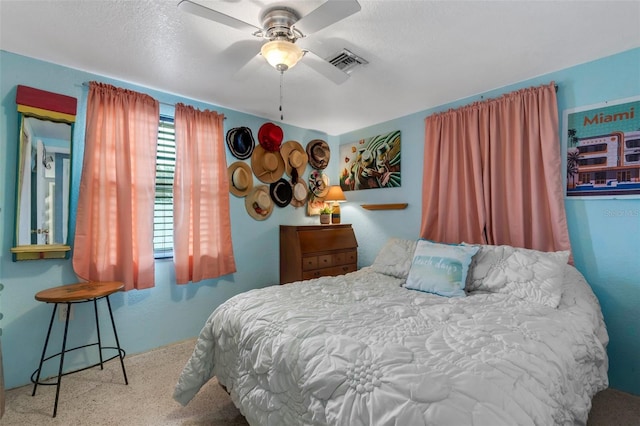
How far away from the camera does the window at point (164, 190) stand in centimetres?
273

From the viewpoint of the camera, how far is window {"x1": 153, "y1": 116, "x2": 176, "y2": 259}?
2.73 m

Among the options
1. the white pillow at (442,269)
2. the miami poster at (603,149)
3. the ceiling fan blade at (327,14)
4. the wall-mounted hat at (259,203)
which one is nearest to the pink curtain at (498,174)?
the miami poster at (603,149)

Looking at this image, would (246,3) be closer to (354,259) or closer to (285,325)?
(285,325)

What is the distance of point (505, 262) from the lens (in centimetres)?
201

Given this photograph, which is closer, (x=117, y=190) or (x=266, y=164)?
(x=117, y=190)

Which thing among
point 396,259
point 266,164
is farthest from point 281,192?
point 396,259

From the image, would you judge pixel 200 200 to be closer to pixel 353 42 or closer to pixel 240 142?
pixel 240 142

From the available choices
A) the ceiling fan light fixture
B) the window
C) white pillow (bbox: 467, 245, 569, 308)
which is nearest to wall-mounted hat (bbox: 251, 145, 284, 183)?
the window

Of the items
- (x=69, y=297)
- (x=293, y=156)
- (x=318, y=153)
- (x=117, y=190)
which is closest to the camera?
(x=69, y=297)

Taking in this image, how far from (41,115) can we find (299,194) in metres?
2.40

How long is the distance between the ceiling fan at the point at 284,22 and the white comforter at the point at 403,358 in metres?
1.39

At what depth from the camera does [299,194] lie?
3691mm

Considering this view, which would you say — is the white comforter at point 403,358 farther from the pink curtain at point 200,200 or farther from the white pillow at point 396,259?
the pink curtain at point 200,200

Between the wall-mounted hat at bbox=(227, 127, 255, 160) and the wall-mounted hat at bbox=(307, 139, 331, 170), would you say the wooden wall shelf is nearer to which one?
the wall-mounted hat at bbox=(307, 139, 331, 170)
